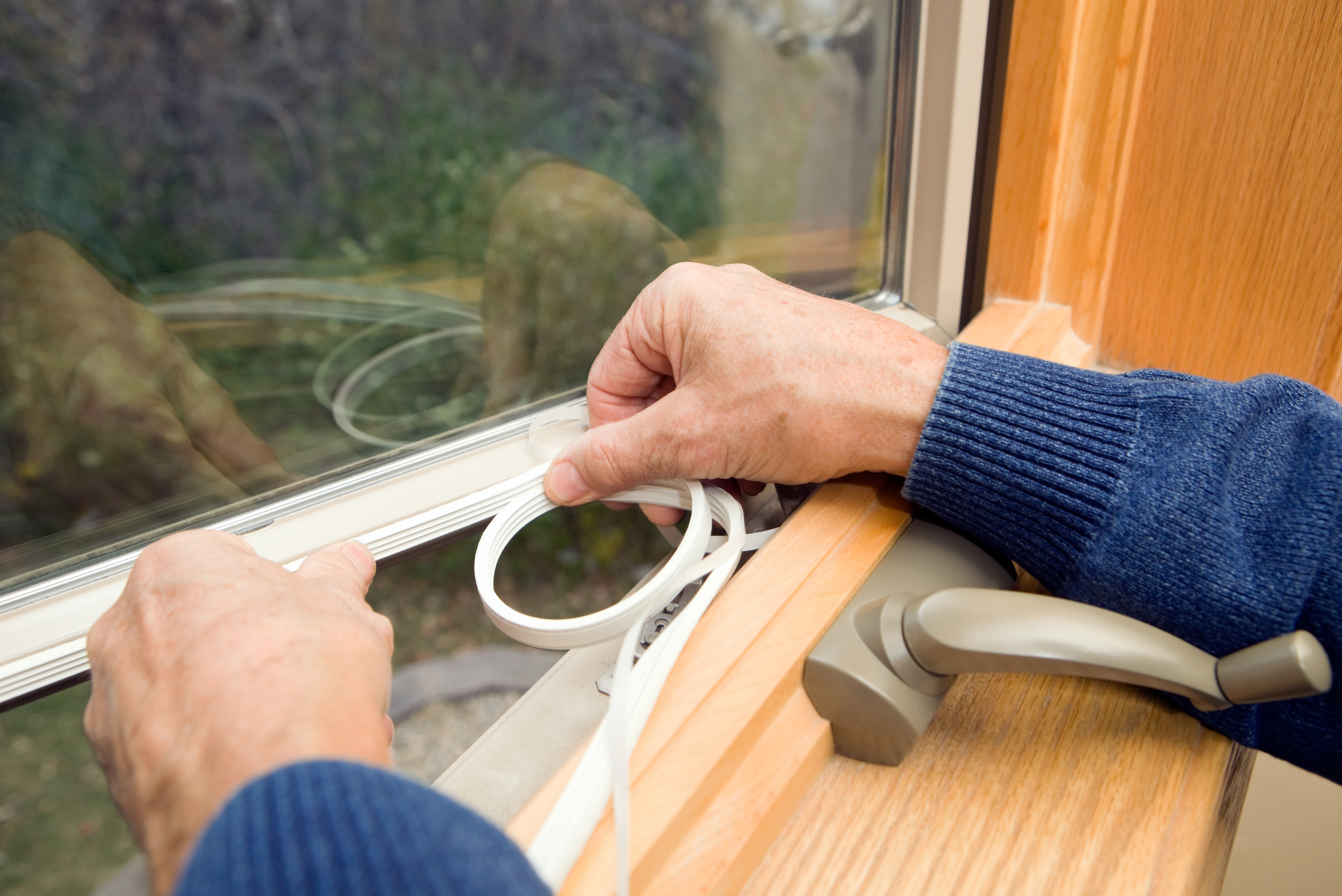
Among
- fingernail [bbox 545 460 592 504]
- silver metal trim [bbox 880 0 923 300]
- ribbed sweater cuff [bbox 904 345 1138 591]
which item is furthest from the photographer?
silver metal trim [bbox 880 0 923 300]

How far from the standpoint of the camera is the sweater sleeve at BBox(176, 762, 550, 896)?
0.22 m

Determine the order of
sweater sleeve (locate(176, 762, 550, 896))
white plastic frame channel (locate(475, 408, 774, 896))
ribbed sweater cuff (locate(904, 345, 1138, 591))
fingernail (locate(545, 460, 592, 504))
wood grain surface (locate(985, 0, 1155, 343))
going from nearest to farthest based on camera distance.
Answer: sweater sleeve (locate(176, 762, 550, 896)) < white plastic frame channel (locate(475, 408, 774, 896)) < ribbed sweater cuff (locate(904, 345, 1138, 591)) < fingernail (locate(545, 460, 592, 504)) < wood grain surface (locate(985, 0, 1155, 343))

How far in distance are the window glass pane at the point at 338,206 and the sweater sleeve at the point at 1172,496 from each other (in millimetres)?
396

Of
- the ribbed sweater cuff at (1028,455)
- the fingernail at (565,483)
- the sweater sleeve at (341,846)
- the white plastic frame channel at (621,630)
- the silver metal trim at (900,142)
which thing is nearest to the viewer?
the sweater sleeve at (341,846)

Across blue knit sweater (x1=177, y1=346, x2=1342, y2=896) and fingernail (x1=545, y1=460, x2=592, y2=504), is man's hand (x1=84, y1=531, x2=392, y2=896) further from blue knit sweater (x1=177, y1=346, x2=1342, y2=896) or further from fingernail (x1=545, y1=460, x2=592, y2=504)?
blue knit sweater (x1=177, y1=346, x2=1342, y2=896)

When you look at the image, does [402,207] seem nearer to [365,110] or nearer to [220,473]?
[365,110]

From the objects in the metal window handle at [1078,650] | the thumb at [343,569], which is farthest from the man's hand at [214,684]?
the metal window handle at [1078,650]

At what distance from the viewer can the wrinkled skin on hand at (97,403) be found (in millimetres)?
453

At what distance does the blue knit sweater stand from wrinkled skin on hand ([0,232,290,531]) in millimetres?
498

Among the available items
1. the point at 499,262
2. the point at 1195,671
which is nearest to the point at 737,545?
the point at 1195,671

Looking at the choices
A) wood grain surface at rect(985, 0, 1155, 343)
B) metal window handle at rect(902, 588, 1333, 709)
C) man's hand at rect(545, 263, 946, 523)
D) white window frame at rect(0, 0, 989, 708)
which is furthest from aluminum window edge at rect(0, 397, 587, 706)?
wood grain surface at rect(985, 0, 1155, 343)

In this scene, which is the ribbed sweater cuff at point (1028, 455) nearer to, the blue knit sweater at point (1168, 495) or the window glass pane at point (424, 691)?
the blue knit sweater at point (1168, 495)

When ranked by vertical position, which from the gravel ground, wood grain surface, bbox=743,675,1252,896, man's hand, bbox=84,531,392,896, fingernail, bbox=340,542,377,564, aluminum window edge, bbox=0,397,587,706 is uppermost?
man's hand, bbox=84,531,392,896

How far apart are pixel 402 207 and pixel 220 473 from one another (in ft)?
0.80
